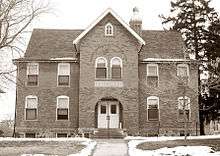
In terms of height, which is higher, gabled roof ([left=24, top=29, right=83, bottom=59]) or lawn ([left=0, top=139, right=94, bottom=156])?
gabled roof ([left=24, top=29, right=83, bottom=59])

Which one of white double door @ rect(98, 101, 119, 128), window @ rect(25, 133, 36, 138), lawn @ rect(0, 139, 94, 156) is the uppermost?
white double door @ rect(98, 101, 119, 128)

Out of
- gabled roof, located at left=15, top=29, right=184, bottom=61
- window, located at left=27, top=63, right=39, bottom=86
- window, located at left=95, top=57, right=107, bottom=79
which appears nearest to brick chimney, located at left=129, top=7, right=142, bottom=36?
gabled roof, located at left=15, top=29, right=184, bottom=61

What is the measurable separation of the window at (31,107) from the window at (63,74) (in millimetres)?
2538

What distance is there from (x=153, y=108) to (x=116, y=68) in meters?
4.61

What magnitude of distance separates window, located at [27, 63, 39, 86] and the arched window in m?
6.50

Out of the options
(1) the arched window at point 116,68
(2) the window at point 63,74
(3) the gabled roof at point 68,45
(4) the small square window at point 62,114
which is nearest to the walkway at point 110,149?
(1) the arched window at point 116,68

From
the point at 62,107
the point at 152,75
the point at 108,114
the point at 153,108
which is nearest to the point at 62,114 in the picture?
the point at 62,107

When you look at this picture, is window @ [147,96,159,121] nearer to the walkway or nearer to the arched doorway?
the arched doorway

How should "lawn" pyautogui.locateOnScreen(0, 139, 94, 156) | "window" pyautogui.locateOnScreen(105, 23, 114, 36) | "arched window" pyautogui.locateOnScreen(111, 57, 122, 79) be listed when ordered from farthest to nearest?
1. "window" pyautogui.locateOnScreen(105, 23, 114, 36)
2. "arched window" pyautogui.locateOnScreen(111, 57, 122, 79)
3. "lawn" pyautogui.locateOnScreen(0, 139, 94, 156)

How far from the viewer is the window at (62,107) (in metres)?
35.7

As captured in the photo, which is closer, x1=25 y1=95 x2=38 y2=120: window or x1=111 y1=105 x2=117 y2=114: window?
x1=111 y1=105 x2=117 y2=114: window

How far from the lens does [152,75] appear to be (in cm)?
3638

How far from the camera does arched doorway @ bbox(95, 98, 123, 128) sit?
115 ft

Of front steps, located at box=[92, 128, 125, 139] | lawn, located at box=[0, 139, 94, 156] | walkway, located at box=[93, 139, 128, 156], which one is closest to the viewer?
walkway, located at box=[93, 139, 128, 156]
